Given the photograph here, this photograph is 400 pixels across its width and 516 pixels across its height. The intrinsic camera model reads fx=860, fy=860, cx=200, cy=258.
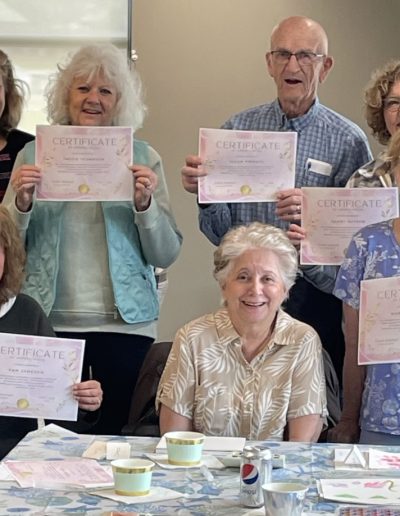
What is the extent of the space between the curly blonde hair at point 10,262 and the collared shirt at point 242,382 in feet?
1.87

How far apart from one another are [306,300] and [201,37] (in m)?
2.10

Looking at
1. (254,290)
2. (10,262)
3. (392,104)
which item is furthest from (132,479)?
(392,104)

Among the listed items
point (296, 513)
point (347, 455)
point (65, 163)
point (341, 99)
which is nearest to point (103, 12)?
point (341, 99)

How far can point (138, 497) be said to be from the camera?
176 cm

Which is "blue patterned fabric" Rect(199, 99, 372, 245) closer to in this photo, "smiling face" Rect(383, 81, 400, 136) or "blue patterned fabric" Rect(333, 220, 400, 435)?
"smiling face" Rect(383, 81, 400, 136)

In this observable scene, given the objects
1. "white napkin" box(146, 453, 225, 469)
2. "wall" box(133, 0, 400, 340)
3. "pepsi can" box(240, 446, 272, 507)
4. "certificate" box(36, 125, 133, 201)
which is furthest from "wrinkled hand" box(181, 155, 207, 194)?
"wall" box(133, 0, 400, 340)

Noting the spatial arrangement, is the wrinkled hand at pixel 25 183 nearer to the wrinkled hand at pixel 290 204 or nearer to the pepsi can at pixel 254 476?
the wrinkled hand at pixel 290 204

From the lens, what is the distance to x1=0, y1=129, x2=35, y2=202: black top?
3.15 meters

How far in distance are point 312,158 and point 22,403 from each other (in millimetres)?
1356

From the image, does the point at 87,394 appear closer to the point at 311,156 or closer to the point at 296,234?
the point at 296,234

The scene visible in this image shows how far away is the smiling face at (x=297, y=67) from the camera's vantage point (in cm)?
300

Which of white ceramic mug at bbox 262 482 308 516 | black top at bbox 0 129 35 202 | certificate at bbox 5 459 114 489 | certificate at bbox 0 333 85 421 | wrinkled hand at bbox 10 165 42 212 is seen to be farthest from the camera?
black top at bbox 0 129 35 202

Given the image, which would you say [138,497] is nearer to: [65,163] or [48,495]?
[48,495]

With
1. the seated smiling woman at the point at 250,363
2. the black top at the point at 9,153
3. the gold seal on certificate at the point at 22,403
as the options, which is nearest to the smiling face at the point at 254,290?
the seated smiling woman at the point at 250,363
